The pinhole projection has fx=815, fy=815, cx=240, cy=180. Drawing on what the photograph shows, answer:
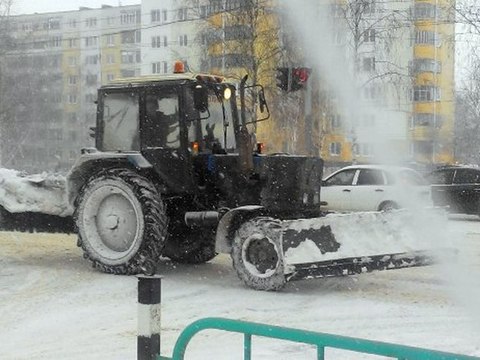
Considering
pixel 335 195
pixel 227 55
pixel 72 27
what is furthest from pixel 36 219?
pixel 72 27

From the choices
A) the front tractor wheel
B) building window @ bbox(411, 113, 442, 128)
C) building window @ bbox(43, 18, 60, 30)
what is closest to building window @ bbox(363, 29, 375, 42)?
building window @ bbox(411, 113, 442, 128)

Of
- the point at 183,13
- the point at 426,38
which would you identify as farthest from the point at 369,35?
the point at 183,13

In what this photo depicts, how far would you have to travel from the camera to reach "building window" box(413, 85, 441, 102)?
45.6 metres

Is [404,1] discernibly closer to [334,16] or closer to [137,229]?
[334,16]

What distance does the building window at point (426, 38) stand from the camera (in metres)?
38.1

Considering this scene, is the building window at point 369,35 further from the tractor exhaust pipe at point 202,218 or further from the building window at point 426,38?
the tractor exhaust pipe at point 202,218

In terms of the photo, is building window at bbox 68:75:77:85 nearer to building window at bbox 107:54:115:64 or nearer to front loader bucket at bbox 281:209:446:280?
building window at bbox 107:54:115:64

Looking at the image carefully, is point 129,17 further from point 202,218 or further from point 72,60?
point 202,218

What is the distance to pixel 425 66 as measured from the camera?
43250mm

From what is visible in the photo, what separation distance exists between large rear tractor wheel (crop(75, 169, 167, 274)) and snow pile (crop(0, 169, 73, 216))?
73 cm

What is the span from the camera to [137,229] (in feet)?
33.9

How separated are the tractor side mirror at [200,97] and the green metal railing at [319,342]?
6.08 metres

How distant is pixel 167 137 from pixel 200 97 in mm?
723

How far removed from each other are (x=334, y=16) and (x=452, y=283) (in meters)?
16.5
